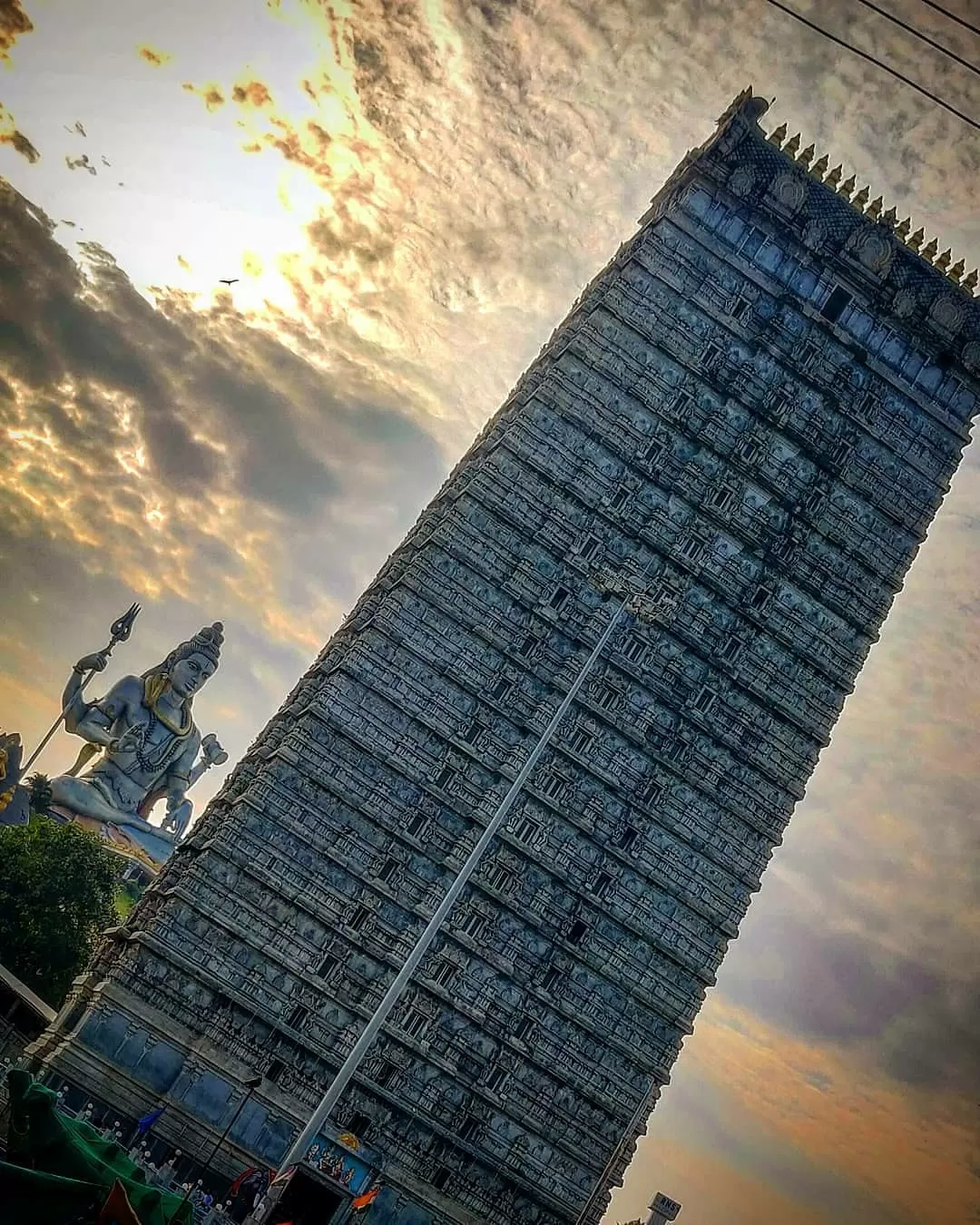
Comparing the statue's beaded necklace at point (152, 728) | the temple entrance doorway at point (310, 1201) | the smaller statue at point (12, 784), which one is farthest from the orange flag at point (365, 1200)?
the statue's beaded necklace at point (152, 728)

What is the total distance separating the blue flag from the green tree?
22376 millimetres

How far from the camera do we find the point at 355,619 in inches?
1439

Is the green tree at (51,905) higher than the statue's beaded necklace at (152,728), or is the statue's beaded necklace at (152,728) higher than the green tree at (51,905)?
the statue's beaded necklace at (152,728)

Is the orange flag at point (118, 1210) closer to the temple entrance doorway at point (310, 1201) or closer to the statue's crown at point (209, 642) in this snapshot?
the temple entrance doorway at point (310, 1201)

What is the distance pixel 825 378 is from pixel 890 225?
23.6 ft

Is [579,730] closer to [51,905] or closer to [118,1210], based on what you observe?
[118,1210]

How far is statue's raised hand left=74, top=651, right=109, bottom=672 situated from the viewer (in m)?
70.3

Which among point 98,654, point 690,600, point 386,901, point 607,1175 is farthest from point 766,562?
point 98,654

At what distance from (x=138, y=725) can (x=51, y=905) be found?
21.3 meters

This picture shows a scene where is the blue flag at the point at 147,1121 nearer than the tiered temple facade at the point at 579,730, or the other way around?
the blue flag at the point at 147,1121

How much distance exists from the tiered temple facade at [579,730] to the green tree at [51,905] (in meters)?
22.2

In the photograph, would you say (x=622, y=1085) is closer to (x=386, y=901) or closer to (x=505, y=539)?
(x=386, y=901)

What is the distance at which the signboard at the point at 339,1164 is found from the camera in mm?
28594

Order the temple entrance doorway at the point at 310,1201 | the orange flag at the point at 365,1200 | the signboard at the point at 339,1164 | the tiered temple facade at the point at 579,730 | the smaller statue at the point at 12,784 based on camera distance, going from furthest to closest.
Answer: the smaller statue at the point at 12,784 < the tiered temple facade at the point at 579,730 < the signboard at the point at 339,1164 < the orange flag at the point at 365,1200 < the temple entrance doorway at the point at 310,1201
